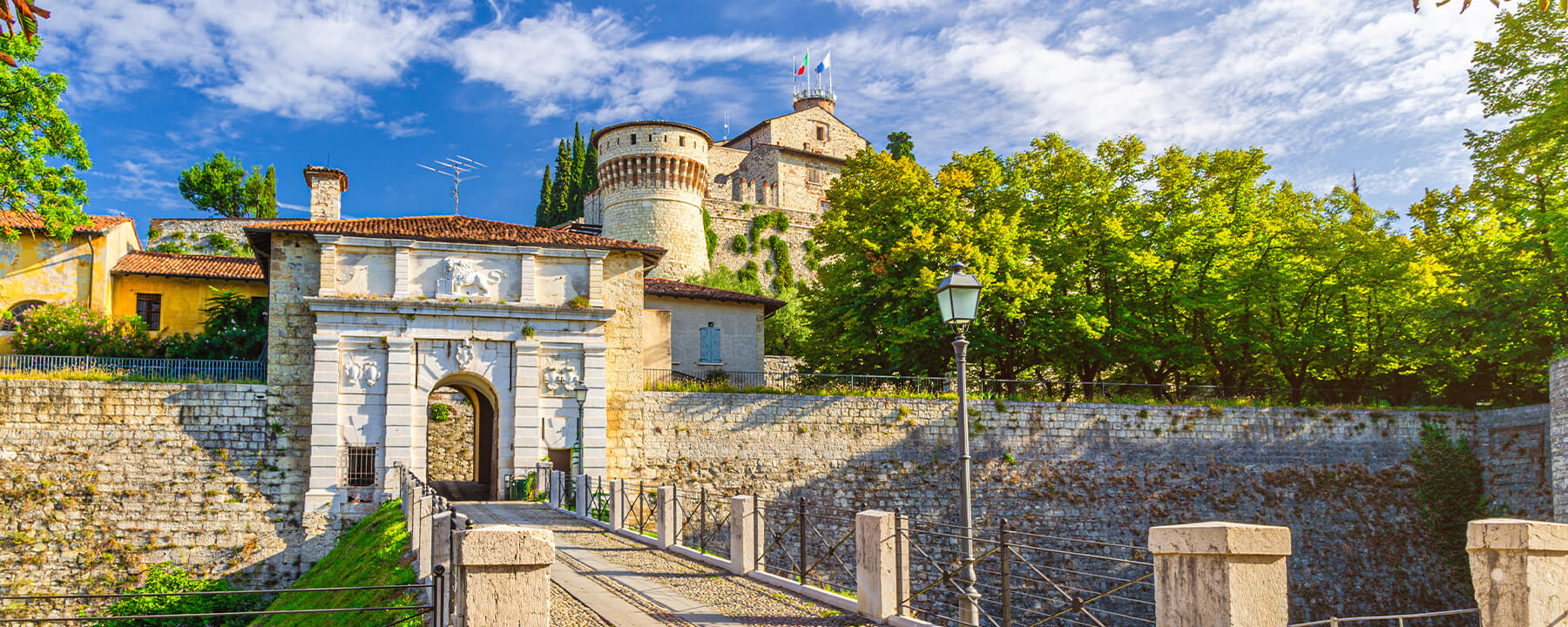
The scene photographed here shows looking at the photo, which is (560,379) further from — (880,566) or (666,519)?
(880,566)

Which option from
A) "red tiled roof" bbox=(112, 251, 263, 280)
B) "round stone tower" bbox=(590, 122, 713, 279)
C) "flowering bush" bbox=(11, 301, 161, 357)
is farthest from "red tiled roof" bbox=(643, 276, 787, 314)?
"round stone tower" bbox=(590, 122, 713, 279)

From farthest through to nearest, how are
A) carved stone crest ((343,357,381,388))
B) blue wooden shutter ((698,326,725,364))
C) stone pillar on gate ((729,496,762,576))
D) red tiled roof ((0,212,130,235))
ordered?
blue wooden shutter ((698,326,725,364))
red tiled roof ((0,212,130,235))
carved stone crest ((343,357,381,388))
stone pillar on gate ((729,496,762,576))

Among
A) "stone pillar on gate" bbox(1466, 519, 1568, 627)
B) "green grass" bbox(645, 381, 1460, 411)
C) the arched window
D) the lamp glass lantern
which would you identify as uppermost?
the arched window

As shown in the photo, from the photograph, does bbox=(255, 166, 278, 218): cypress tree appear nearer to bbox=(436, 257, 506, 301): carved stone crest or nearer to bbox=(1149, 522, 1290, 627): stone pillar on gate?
bbox=(436, 257, 506, 301): carved stone crest

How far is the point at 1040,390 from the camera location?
29609 mm

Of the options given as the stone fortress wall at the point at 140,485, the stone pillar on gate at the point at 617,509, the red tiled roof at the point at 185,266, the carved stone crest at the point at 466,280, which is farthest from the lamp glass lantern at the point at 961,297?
the red tiled roof at the point at 185,266

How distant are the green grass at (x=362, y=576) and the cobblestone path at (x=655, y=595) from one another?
5.59ft

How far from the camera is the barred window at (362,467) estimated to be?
2411 centimetres

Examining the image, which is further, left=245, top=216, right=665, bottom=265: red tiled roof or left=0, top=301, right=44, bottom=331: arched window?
left=0, top=301, right=44, bottom=331: arched window

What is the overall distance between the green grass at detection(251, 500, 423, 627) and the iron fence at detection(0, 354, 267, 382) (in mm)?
4950

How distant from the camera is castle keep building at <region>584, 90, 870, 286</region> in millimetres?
49125

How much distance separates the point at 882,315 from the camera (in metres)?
29.9

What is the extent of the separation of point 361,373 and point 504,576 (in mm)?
19650

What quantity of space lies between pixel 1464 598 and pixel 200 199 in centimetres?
5780
